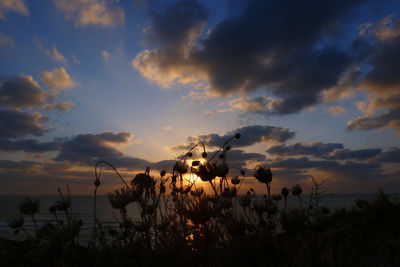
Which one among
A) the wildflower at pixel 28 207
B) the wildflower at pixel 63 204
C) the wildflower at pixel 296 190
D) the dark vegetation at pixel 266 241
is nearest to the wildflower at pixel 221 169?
the dark vegetation at pixel 266 241

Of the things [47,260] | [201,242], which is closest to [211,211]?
[201,242]

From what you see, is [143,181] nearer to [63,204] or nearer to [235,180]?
[63,204]

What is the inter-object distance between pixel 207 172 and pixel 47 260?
256cm

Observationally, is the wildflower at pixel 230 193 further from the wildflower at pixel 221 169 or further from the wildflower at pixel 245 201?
the wildflower at pixel 221 169

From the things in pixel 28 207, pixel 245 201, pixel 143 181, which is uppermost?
pixel 143 181

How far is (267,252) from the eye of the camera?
2.45 metres

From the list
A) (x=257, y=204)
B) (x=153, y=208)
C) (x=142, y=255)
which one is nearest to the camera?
(x=142, y=255)

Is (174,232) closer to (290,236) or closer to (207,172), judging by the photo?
(207,172)

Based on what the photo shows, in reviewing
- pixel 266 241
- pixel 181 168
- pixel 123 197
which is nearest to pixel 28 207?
pixel 123 197

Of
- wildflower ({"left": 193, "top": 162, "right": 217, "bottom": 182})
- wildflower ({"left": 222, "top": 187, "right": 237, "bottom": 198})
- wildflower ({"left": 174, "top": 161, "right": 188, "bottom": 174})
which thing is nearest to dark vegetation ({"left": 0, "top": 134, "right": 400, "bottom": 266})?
wildflower ({"left": 193, "top": 162, "right": 217, "bottom": 182})

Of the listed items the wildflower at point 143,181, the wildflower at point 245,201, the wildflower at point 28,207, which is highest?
the wildflower at point 143,181

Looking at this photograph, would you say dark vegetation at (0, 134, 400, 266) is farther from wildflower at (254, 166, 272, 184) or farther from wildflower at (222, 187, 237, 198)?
wildflower at (222, 187, 237, 198)

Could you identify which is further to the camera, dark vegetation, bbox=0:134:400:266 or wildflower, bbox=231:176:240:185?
wildflower, bbox=231:176:240:185

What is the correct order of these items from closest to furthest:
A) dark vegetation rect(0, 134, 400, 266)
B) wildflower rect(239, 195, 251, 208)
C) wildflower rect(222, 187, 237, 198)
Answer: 1. dark vegetation rect(0, 134, 400, 266)
2. wildflower rect(222, 187, 237, 198)
3. wildflower rect(239, 195, 251, 208)
